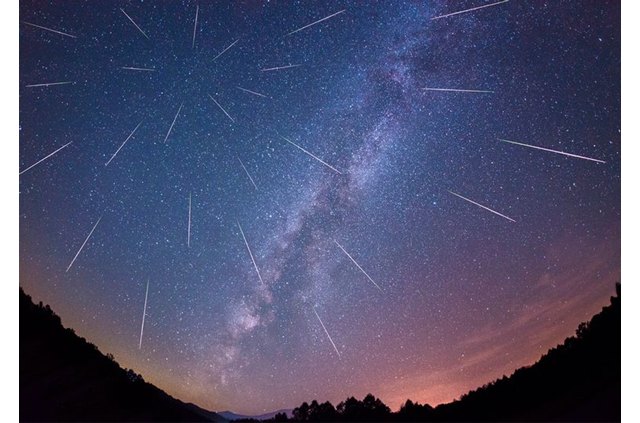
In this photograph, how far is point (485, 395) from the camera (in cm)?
676

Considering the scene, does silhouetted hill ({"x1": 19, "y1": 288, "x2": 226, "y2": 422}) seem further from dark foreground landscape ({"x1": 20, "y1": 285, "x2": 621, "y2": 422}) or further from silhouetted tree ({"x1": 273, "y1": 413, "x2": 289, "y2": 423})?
silhouetted tree ({"x1": 273, "y1": 413, "x2": 289, "y2": 423})

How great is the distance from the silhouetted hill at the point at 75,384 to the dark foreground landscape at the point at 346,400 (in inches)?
0.7

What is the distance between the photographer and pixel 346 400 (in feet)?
25.3

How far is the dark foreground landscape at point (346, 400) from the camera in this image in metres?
5.67

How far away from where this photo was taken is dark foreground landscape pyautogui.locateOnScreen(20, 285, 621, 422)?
18.6 ft

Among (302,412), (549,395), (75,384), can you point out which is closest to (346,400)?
(302,412)

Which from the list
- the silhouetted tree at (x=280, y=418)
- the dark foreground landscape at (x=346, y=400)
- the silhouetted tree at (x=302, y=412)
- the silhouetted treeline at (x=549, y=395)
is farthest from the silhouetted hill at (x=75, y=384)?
the silhouetted treeline at (x=549, y=395)

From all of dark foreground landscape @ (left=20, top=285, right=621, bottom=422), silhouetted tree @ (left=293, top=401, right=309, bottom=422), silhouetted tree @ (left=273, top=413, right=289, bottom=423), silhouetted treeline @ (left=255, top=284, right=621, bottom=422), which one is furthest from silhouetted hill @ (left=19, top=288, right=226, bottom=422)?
silhouetted treeline @ (left=255, top=284, right=621, bottom=422)

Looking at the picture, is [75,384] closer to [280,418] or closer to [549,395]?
[280,418]
